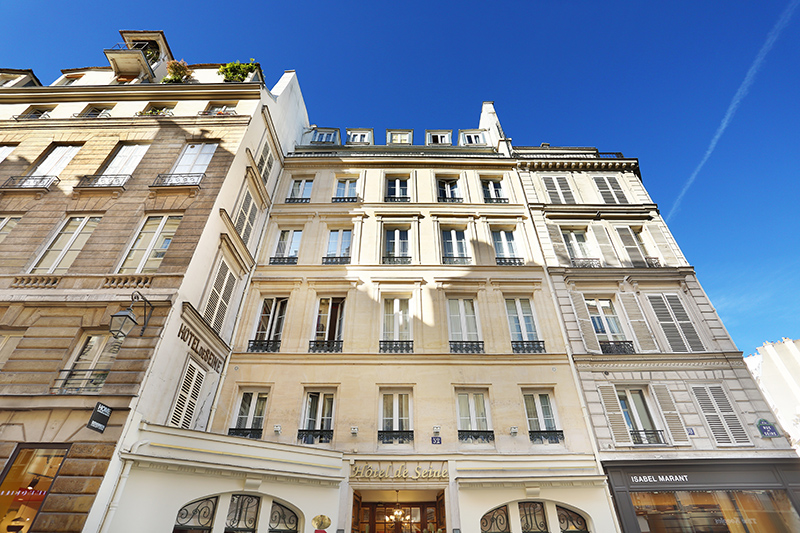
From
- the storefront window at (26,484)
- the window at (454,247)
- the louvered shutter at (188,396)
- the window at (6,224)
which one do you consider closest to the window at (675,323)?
the window at (454,247)

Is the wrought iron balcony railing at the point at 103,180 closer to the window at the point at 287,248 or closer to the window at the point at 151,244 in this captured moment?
the window at the point at 151,244

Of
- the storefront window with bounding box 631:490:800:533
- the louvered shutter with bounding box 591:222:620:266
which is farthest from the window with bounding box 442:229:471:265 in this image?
the storefront window with bounding box 631:490:800:533

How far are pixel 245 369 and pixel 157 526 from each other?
468 cm

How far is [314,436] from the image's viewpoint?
10875 millimetres

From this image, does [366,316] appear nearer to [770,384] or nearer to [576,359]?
[576,359]

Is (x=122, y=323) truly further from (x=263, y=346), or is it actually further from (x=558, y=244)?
(x=558, y=244)

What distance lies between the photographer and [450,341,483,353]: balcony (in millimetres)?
12297

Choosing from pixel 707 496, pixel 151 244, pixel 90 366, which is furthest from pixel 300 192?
pixel 707 496

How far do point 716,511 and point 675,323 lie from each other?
17.5ft

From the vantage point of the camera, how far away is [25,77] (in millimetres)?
17531

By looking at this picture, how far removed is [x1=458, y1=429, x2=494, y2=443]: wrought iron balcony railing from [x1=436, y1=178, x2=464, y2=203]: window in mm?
9271

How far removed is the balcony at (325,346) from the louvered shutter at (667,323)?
10.6 m

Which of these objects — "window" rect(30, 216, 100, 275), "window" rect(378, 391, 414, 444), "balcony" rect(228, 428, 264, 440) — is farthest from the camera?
"balcony" rect(228, 428, 264, 440)

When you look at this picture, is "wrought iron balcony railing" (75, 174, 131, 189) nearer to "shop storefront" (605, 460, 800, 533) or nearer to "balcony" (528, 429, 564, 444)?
"balcony" (528, 429, 564, 444)
